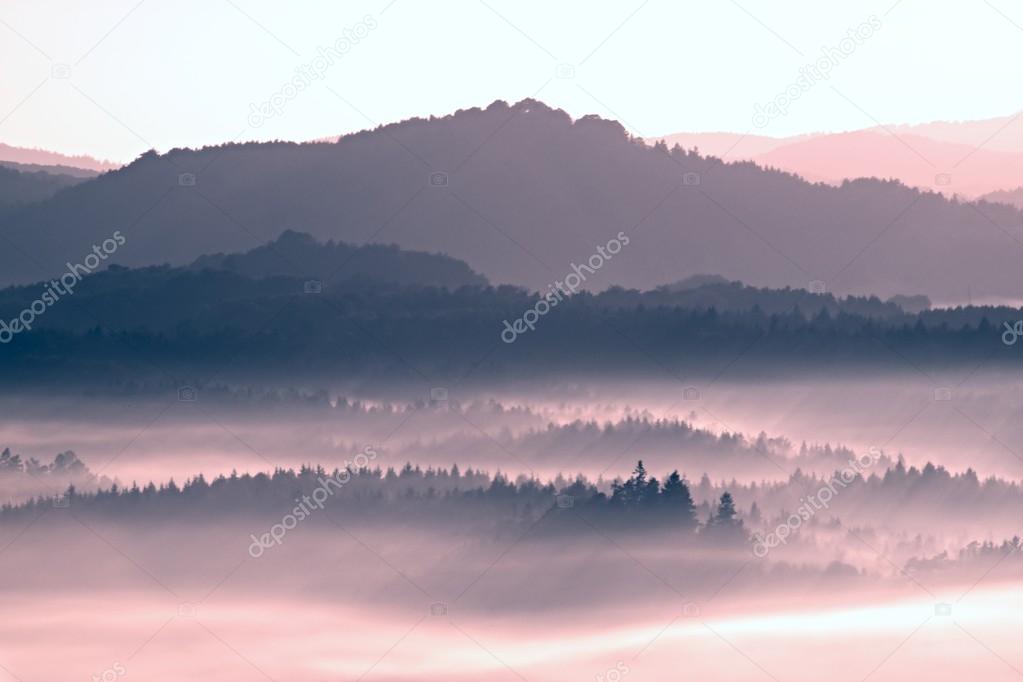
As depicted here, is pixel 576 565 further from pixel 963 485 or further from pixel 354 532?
pixel 963 485

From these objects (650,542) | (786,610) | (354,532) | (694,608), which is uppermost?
(354,532)

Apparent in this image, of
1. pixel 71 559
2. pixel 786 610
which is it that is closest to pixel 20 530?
pixel 71 559

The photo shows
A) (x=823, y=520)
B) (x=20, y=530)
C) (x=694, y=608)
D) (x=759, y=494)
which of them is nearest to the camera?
(x=694, y=608)

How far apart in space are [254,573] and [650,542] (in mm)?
41749

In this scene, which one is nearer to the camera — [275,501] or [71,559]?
[71,559]

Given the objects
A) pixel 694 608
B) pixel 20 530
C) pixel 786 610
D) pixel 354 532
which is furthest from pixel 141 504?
pixel 694 608

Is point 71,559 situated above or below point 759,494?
below

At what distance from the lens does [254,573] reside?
143m

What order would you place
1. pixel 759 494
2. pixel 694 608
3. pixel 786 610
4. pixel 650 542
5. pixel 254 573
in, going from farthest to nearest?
pixel 759 494, pixel 254 573, pixel 650 542, pixel 786 610, pixel 694 608

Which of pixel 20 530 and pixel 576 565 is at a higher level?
pixel 20 530

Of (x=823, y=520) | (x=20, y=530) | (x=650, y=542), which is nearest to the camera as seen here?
(x=650, y=542)

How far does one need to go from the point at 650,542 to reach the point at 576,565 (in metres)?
28.3

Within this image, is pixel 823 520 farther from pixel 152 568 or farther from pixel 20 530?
pixel 20 530

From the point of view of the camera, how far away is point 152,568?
162875 mm
